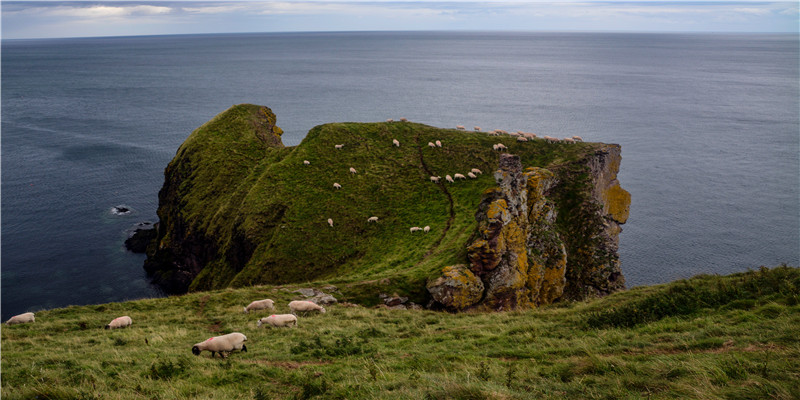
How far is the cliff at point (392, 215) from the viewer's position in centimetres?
3884

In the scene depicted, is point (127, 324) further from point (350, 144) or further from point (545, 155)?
point (545, 155)

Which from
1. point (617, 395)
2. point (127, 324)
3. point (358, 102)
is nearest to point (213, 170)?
point (127, 324)

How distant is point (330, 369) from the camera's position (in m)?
16.7

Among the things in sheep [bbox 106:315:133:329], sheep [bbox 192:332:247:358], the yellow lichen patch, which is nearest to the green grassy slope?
the yellow lichen patch

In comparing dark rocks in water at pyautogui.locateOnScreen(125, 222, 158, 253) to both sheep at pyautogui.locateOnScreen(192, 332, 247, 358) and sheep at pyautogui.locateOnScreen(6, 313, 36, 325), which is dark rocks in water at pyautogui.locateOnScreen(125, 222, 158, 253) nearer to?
sheep at pyautogui.locateOnScreen(6, 313, 36, 325)

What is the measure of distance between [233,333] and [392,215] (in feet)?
124

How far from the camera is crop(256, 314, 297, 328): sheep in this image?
2522 cm

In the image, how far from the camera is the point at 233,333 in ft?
65.0

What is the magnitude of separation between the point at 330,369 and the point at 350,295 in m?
18.9

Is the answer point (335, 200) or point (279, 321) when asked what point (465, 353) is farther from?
point (335, 200)

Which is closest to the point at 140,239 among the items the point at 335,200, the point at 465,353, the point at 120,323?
the point at 335,200

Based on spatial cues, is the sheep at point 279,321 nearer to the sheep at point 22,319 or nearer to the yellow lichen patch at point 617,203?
the sheep at point 22,319

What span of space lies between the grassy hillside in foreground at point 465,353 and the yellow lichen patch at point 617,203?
34119 mm

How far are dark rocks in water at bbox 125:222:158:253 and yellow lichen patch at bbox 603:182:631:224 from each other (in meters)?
73.8
